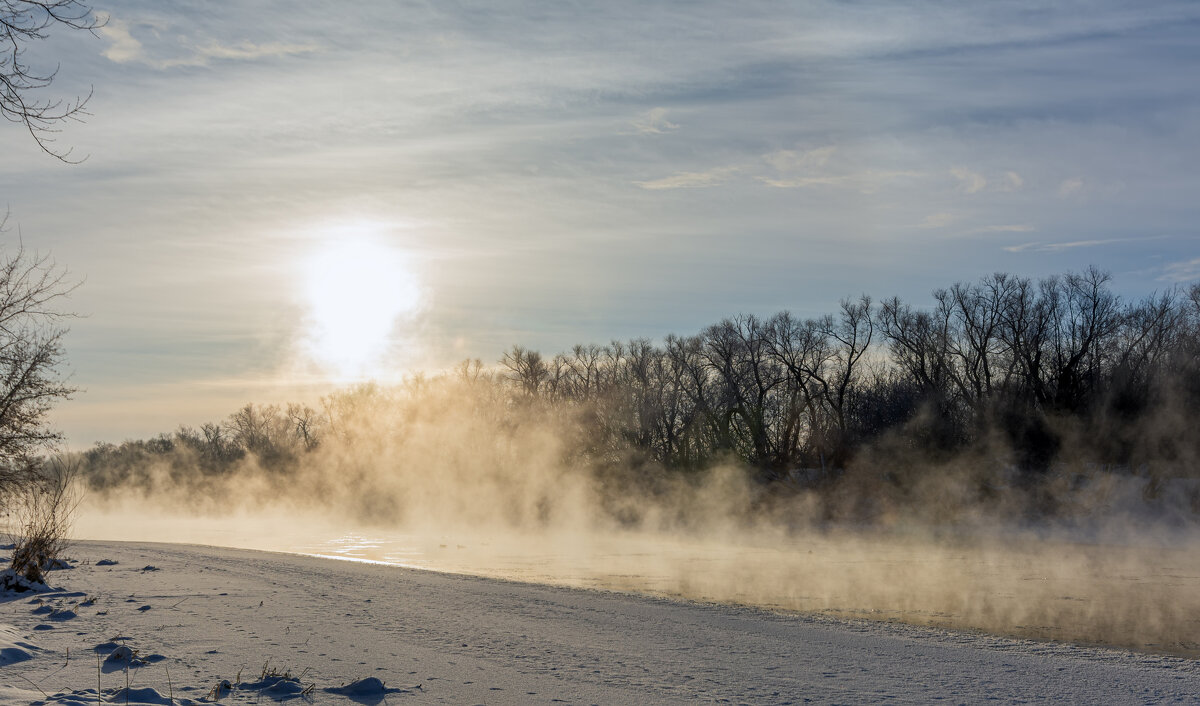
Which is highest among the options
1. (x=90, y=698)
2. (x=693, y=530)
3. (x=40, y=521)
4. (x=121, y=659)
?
(x=40, y=521)

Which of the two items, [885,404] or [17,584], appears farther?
[885,404]

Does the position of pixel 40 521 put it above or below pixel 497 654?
above

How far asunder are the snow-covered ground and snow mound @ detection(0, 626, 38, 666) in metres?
0.04

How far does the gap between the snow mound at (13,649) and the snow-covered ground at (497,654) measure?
43 millimetres

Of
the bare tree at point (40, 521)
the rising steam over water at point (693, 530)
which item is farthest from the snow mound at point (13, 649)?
the rising steam over water at point (693, 530)

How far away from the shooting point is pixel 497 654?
9.69 metres

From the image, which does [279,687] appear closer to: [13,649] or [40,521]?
[13,649]

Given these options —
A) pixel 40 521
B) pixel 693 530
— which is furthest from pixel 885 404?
pixel 40 521

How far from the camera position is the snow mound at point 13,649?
328 inches

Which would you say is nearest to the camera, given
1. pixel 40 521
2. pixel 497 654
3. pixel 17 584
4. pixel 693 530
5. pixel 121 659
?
pixel 121 659

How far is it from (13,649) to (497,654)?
479 cm

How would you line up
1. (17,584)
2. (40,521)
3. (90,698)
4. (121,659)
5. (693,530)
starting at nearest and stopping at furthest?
(90,698) → (121,659) → (17,584) → (40,521) → (693,530)

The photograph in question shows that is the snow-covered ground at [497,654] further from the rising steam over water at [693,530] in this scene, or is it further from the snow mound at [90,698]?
the rising steam over water at [693,530]

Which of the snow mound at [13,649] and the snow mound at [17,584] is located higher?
the snow mound at [13,649]
